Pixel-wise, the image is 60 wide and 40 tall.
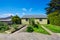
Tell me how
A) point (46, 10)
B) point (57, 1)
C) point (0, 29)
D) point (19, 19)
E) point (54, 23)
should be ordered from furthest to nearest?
1. point (46, 10)
2. point (19, 19)
3. point (57, 1)
4. point (54, 23)
5. point (0, 29)

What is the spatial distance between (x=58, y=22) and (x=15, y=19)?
1823 cm

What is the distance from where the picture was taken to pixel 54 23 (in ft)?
114

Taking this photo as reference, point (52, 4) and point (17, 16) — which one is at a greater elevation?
point (52, 4)

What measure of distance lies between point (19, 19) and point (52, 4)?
12.7 m

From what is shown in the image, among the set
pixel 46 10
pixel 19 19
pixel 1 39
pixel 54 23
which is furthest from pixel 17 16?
pixel 1 39

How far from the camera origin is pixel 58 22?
107ft

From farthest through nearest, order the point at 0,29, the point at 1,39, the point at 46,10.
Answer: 1. the point at 46,10
2. the point at 0,29
3. the point at 1,39

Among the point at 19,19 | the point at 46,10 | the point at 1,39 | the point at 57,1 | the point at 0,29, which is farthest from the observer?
the point at 46,10

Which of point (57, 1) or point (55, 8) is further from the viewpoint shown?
point (55, 8)

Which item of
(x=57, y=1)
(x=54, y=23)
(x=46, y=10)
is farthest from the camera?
(x=46, y=10)

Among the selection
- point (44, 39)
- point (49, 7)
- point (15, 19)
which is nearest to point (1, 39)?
point (44, 39)

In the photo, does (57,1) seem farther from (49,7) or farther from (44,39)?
(44,39)

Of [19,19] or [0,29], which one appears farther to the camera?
[19,19]

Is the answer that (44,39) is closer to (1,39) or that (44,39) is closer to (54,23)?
(1,39)
